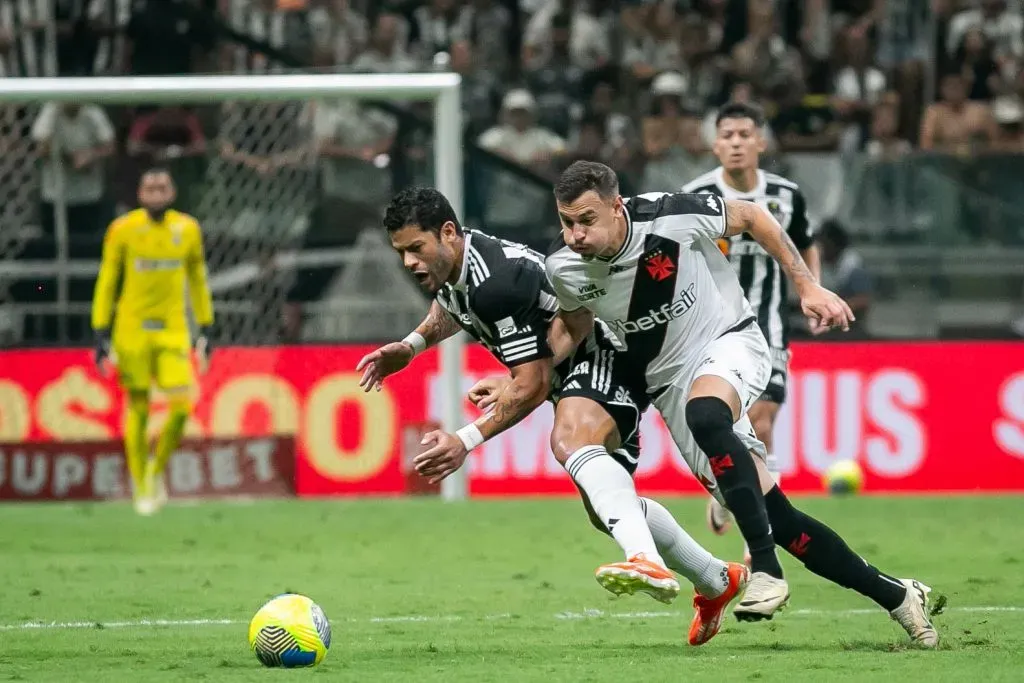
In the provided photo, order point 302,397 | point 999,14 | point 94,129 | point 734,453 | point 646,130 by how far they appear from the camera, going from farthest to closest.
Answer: point 999,14 < point 646,130 < point 94,129 < point 302,397 < point 734,453

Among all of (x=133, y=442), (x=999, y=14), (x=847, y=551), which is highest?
(x=999, y=14)

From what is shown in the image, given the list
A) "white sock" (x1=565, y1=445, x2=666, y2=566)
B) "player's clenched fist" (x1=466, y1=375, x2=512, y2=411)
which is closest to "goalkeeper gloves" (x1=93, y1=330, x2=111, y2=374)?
"player's clenched fist" (x1=466, y1=375, x2=512, y2=411)

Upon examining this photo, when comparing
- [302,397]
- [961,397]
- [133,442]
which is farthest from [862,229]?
[133,442]

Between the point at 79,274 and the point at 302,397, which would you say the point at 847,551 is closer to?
the point at 302,397

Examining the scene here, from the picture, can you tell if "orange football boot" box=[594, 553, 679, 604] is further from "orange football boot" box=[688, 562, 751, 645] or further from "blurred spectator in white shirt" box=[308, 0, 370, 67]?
"blurred spectator in white shirt" box=[308, 0, 370, 67]

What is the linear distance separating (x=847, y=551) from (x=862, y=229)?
8.71 meters

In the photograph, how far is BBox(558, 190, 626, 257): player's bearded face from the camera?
20.6 feet

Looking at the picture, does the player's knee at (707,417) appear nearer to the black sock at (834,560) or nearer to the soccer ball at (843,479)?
the black sock at (834,560)

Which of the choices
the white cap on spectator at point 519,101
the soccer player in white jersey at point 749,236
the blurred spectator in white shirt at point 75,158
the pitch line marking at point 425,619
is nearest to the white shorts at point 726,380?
the pitch line marking at point 425,619

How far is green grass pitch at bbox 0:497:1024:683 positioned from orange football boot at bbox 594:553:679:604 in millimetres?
288

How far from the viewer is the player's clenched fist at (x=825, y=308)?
6195mm

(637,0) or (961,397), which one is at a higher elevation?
(637,0)

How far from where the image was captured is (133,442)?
42.7ft

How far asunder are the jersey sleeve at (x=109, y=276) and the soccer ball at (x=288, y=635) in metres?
7.20
